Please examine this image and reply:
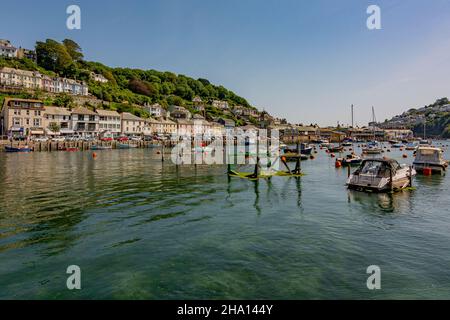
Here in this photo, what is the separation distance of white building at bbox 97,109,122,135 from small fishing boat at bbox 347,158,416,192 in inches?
4488

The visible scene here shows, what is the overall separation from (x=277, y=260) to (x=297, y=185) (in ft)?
77.5

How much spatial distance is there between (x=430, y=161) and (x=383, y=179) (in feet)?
83.4

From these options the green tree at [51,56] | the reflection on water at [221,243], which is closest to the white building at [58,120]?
the green tree at [51,56]

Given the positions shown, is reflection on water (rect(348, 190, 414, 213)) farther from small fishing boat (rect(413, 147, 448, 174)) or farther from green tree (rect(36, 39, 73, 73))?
green tree (rect(36, 39, 73, 73))

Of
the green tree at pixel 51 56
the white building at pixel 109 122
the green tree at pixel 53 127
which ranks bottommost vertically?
the green tree at pixel 53 127

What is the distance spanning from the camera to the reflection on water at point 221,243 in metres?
11.4

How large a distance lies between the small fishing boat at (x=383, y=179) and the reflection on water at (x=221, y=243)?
1.28 metres

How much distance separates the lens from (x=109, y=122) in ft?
416

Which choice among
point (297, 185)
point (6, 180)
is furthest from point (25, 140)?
point (297, 185)

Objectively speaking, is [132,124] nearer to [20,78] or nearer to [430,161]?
[20,78]

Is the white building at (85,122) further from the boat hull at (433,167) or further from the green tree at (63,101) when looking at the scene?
the boat hull at (433,167)

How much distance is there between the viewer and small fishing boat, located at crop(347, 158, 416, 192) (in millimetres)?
30047

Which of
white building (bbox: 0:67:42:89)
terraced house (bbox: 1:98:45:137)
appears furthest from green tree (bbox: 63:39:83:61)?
terraced house (bbox: 1:98:45:137)
